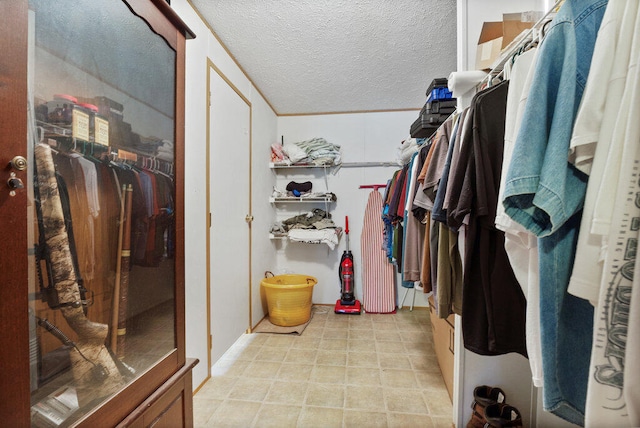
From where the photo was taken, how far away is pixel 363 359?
2098 mm

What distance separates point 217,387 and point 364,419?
993 mm

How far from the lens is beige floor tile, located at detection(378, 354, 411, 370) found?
2.00m

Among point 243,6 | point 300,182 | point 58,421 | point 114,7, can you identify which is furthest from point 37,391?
point 300,182

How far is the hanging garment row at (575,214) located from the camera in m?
0.41

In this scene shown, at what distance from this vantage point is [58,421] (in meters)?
0.61

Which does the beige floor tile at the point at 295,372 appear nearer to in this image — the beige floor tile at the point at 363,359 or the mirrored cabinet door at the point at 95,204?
the beige floor tile at the point at 363,359

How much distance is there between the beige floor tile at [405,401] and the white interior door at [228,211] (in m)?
1.29

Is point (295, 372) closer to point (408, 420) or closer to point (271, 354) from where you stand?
point (271, 354)

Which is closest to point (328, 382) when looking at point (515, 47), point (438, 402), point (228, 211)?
point (438, 402)

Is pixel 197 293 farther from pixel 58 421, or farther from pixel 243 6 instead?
pixel 243 6

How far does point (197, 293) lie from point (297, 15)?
1.96 metres

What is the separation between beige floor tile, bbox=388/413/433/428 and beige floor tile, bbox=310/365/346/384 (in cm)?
42

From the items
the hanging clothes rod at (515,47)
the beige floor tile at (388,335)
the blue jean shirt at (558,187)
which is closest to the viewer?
the blue jean shirt at (558,187)

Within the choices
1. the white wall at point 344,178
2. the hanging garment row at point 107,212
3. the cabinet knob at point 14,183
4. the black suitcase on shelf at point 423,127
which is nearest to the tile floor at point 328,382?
the white wall at point 344,178
